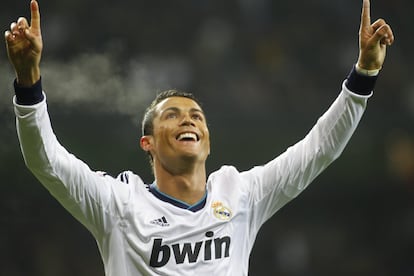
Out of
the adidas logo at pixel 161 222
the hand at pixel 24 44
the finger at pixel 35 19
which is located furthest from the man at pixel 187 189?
the finger at pixel 35 19

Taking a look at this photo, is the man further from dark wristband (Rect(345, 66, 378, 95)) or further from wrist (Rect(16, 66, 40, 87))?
wrist (Rect(16, 66, 40, 87))

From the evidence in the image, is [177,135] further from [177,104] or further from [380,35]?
[380,35]

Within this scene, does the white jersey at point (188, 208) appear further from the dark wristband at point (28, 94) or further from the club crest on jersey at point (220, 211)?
the dark wristband at point (28, 94)

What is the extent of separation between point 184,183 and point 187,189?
31 mm

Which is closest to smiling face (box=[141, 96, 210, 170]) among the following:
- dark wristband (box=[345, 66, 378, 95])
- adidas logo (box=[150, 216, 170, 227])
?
adidas logo (box=[150, 216, 170, 227])

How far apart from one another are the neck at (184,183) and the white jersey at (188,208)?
42 mm

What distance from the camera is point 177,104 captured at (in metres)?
3.55

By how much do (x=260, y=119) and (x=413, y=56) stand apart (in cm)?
178

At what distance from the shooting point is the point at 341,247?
7379 mm

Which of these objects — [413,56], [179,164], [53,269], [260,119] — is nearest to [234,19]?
[260,119]

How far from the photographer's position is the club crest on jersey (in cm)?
331

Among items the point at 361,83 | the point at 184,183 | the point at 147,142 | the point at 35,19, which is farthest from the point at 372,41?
the point at 35,19

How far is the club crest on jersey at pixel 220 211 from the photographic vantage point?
3.31m

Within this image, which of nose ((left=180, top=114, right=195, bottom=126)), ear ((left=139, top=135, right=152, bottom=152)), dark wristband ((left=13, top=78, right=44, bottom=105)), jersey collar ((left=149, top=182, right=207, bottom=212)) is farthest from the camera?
ear ((left=139, top=135, right=152, bottom=152))
